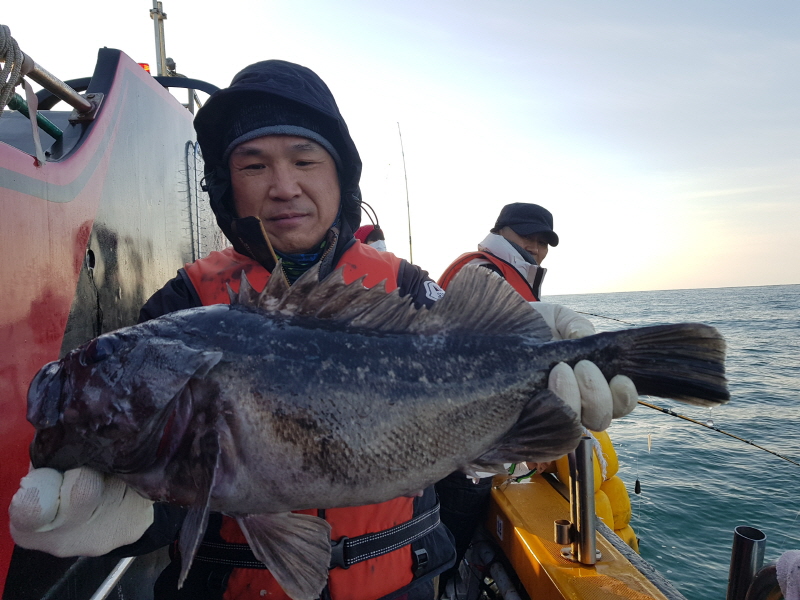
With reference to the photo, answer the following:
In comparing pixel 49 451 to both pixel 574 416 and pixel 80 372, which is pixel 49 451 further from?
pixel 574 416

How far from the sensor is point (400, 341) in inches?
81.4

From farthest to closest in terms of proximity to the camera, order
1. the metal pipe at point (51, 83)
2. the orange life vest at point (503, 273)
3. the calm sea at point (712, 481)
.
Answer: the calm sea at point (712, 481) → the orange life vest at point (503, 273) → the metal pipe at point (51, 83)

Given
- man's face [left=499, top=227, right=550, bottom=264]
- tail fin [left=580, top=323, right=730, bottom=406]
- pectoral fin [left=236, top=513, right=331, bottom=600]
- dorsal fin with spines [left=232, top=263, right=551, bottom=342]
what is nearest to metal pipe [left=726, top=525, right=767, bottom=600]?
tail fin [left=580, top=323, right=730, bottom=406]

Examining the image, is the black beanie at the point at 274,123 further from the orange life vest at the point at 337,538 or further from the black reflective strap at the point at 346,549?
the black reflective strap at the point at 346,549

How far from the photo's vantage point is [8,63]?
1.94 metres

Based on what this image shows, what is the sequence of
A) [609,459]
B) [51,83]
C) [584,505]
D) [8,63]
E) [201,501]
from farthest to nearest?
[609,459] → [584,505] → [51,83] → [8,63] → [201,501]

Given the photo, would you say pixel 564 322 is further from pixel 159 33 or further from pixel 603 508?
pixel 159 33

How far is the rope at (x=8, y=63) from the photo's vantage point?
1.94 m

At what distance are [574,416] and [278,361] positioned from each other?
1198 mm

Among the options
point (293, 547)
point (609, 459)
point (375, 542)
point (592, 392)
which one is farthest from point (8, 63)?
point (609, 459)

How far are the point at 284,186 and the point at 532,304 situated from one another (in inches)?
61.0

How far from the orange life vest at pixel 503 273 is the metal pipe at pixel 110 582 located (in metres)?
3.97

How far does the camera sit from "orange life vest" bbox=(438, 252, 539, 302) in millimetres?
5820

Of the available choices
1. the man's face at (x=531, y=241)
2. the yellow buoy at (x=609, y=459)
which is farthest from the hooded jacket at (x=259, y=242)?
the man's face at (x=531, y=241)
